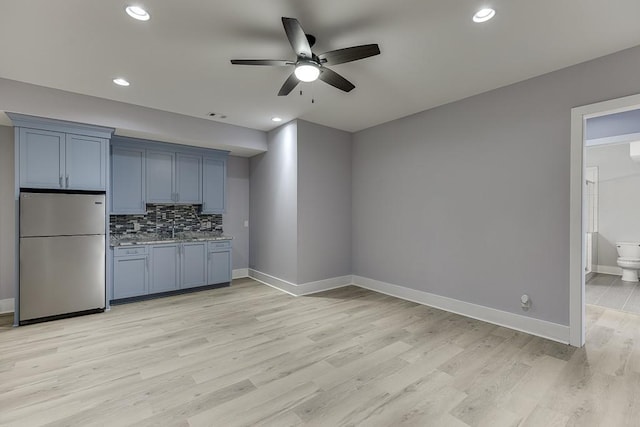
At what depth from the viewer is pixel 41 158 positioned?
3594mm

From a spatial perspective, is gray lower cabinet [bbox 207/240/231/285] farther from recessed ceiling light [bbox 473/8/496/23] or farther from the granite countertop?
recessed ceiling light [bbox 473/8/496/23]

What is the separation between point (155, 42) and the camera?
258 centimetres

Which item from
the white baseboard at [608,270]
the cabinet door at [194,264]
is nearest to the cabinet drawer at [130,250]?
the cabinet door at [194,264]

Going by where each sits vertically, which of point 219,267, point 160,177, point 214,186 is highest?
point 160,177

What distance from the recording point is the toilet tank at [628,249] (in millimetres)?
5508

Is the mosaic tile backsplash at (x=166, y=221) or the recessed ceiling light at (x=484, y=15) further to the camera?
the mosaic tile backsplash at (x=166, y=221)

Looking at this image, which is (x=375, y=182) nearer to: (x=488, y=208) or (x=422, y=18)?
(x=488, y=208)

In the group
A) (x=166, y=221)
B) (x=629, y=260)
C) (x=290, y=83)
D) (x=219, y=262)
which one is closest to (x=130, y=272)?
(x=166, y=221)

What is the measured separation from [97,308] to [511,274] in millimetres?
5233

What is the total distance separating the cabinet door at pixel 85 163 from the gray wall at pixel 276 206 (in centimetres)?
245

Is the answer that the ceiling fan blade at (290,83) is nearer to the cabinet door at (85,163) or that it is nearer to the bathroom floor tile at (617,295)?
the cabinet door at (85,163)

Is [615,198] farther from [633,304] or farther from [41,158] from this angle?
[41,158]

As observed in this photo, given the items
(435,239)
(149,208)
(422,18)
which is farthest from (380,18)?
(149,208)

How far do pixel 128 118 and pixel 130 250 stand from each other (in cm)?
190
